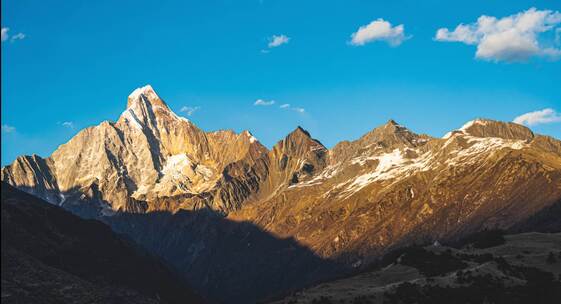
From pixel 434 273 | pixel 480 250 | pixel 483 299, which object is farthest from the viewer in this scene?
pixel 480 250

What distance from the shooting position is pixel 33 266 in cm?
14162

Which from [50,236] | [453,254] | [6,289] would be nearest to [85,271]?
[50,236]

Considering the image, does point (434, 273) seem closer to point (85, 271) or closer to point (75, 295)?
point (75, 295)

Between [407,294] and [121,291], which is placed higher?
[121,291]

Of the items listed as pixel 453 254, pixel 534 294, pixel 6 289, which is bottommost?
pixel 534 294

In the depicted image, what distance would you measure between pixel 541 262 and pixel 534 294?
933 inches

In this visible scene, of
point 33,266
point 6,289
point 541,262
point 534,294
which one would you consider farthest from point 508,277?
point 33,266

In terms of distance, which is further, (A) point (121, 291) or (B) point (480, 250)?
(A) point (121, 291)

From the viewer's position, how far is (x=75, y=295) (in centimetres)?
14462

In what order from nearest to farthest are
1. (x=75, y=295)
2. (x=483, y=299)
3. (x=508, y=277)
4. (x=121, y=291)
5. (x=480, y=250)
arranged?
(x=483, y=299)
(x=508, y=277)
(x=480, y=250)
(x=75, y=295)
(x=121, y=291)

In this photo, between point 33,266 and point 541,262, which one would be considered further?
point 33,266

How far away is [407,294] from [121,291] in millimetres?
98450

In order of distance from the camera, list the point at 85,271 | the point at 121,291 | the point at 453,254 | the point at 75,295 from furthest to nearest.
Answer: the point at 85,271 < the point at 121,291 < the point at 75,295 < the point at 453,254

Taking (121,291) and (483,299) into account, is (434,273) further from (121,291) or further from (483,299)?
(121,291)
